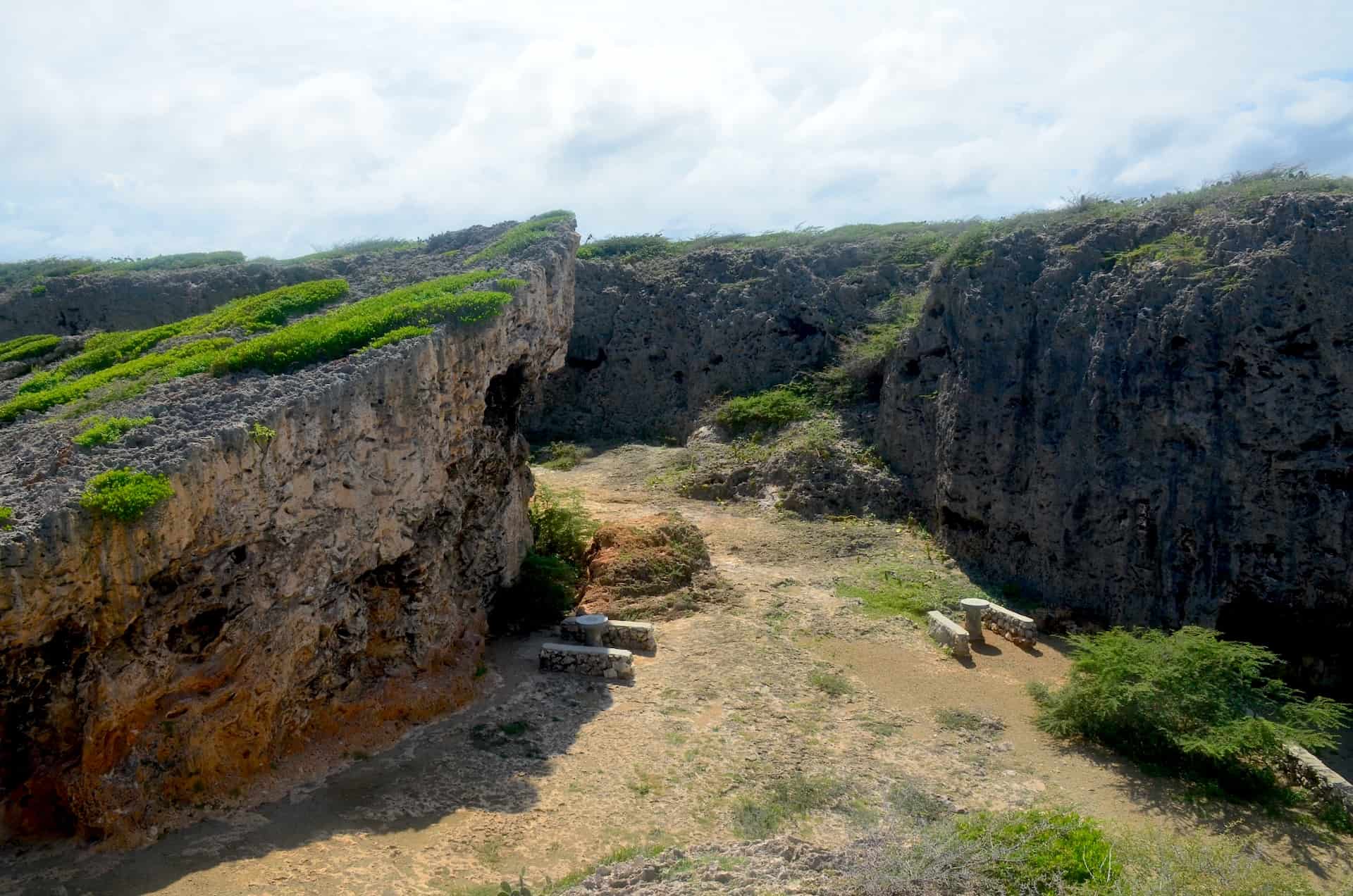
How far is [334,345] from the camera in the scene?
1077 centimetres

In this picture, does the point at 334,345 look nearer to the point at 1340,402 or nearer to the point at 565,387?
the point at 1340,402

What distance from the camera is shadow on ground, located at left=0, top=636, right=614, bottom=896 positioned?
24.4ft

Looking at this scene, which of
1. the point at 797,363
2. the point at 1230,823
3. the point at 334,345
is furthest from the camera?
the point at 797,363

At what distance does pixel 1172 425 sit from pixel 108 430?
14.9 meters

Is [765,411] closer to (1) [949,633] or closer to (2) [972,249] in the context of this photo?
(2) [972,249]

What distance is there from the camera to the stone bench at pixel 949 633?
13.8 meters

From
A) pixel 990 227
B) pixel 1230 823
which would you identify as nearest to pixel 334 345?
pixel 1230 823

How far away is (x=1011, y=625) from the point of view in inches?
577

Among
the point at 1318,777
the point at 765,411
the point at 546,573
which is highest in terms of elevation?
the point at 765,411

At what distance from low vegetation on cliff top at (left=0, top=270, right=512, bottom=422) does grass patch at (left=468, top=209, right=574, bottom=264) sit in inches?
54.4

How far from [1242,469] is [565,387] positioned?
18680mm

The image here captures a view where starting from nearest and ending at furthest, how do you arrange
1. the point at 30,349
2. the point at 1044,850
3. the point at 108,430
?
the point at 1044,850 < the point at 108,430 < the point at 30,349

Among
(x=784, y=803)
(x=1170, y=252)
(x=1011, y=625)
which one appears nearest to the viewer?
(x=784, y=803)

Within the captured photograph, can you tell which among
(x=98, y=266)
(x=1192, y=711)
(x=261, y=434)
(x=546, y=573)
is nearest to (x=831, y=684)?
(x=1192, y=711)
